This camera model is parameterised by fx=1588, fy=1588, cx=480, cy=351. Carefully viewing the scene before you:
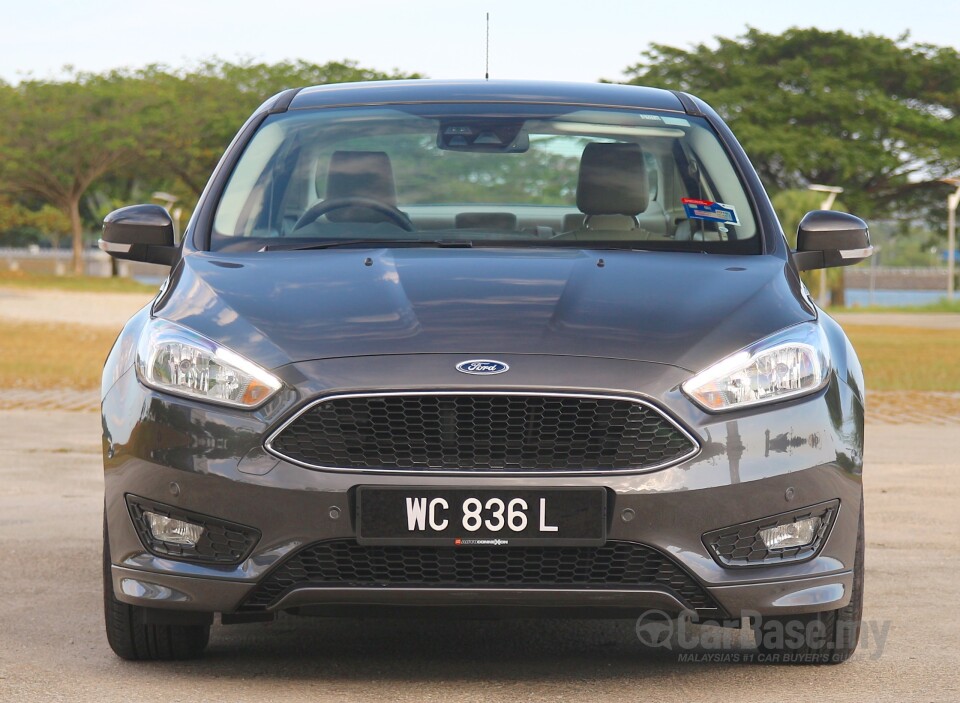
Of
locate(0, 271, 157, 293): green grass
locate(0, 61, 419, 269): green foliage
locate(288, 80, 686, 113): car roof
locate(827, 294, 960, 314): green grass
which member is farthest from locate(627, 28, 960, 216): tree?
locate(288, 80, 686, 113): car roof

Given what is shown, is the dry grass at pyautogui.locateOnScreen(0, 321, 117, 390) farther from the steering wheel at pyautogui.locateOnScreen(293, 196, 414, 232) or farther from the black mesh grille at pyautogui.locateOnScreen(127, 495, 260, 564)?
the black mesh grille at pyautogui.locateOnScreen(127, 495, 260, 564)

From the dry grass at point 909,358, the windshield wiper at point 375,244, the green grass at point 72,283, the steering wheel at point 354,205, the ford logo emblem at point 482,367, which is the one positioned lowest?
the green grass at point 72,283

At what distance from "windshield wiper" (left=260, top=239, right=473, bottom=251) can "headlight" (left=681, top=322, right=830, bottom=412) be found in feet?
3.25

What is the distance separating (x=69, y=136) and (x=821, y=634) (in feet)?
200

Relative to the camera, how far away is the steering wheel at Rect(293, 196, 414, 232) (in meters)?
4.66

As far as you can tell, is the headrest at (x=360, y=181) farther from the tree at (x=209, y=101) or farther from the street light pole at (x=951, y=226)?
the tree at (x=209, y=101)

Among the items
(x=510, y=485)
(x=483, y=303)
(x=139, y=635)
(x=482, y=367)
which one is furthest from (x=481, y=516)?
(x=139, y=635)

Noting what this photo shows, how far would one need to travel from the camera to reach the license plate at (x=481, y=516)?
350 centimetres

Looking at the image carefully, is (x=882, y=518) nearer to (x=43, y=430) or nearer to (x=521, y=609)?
(x=521, y=609)

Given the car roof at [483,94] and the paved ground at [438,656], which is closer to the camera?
the paved ground at [438,656]

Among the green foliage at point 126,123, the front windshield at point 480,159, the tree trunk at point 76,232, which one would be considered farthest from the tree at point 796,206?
the front windshield at point 480,159

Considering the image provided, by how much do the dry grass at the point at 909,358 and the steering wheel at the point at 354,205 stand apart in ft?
37.1

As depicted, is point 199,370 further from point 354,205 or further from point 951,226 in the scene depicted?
point 951,226

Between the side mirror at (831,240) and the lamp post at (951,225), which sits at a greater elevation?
the side mirror at (831,240)
